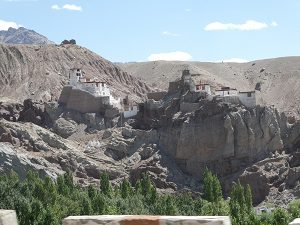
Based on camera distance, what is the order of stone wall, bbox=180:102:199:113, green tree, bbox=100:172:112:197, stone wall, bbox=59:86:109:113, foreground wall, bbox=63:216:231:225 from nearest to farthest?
1. foreground wall, bbox=63:216:231:225
2. green tree, bbox=100:172:112:197
3. stone wall, bbox=180:102:199:113
4. stone wall, bbox=59:86:109:113

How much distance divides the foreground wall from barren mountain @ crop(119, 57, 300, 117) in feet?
436

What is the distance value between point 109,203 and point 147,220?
60.3 m

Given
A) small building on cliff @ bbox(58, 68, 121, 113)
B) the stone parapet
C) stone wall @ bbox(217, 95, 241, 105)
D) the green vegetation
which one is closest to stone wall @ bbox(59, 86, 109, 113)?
small building on cliff @ bbox(58, 68, 121, 113)

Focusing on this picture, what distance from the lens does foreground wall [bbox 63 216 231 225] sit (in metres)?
5.18

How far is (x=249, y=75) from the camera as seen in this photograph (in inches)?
6929

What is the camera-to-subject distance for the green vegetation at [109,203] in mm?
53481

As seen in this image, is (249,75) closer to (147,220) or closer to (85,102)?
(85,102)

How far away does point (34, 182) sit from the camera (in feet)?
243

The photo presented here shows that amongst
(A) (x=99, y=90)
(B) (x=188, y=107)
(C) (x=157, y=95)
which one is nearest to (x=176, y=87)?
(C) (x=157, y=95)

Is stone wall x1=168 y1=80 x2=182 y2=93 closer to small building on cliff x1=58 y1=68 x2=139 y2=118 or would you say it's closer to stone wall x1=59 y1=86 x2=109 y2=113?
small building on cliff x1=58 y1=68 x2=139 y2=118

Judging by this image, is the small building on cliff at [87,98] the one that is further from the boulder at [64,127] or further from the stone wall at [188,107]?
the stone wall at [188,107]

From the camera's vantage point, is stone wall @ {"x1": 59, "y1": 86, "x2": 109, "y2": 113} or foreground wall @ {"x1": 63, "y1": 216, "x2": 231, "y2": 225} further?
stone wall @ {"x1": 59, "y1": 86, "x2": 109, "y2": 113}

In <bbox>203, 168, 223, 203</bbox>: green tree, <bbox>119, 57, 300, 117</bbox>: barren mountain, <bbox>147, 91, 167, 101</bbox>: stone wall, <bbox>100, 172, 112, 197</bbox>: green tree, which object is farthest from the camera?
<bbox>119, 57, 300, 117</bbox>: barren mountain

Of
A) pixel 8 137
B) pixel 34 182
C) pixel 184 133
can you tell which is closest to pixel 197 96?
pixel 184 133
